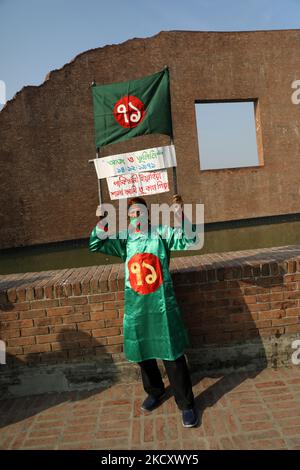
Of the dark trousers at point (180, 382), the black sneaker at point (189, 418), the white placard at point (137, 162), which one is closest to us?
the black sneaker at point (189, 418)

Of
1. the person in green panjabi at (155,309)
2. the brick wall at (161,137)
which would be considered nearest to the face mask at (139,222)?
the person in green panjabi at (155,309)

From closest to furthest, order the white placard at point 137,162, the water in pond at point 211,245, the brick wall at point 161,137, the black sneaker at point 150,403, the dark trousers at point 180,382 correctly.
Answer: the dark trousers at point 180,382
the black sneaker at point 150,403
the white placard at point 137,162
the water in pond at point 211,245
the brick wall at point 161,137

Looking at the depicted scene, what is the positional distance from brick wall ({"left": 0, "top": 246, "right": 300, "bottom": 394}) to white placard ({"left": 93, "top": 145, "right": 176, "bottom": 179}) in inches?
38.6

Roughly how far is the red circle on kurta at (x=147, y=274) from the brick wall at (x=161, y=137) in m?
12.7

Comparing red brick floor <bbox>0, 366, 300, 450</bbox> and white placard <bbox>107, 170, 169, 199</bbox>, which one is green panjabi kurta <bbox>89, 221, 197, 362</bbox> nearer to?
red brick floor <bbox>0, 366, 300, 450</bbox>

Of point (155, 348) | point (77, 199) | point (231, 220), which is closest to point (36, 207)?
point (77, 199)

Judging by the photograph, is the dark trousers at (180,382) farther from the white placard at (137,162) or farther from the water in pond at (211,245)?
the water in pond at (211,245)

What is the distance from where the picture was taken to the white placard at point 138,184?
2965 mm

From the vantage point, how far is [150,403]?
95.6 inches

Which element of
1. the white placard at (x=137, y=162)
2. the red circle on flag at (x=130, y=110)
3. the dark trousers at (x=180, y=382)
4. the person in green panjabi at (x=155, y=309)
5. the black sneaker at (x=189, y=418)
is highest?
the red circle on flag at (x=130, y=110)

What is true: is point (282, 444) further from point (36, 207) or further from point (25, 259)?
point (36, 207)

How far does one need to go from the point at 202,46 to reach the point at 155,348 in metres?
16.5
